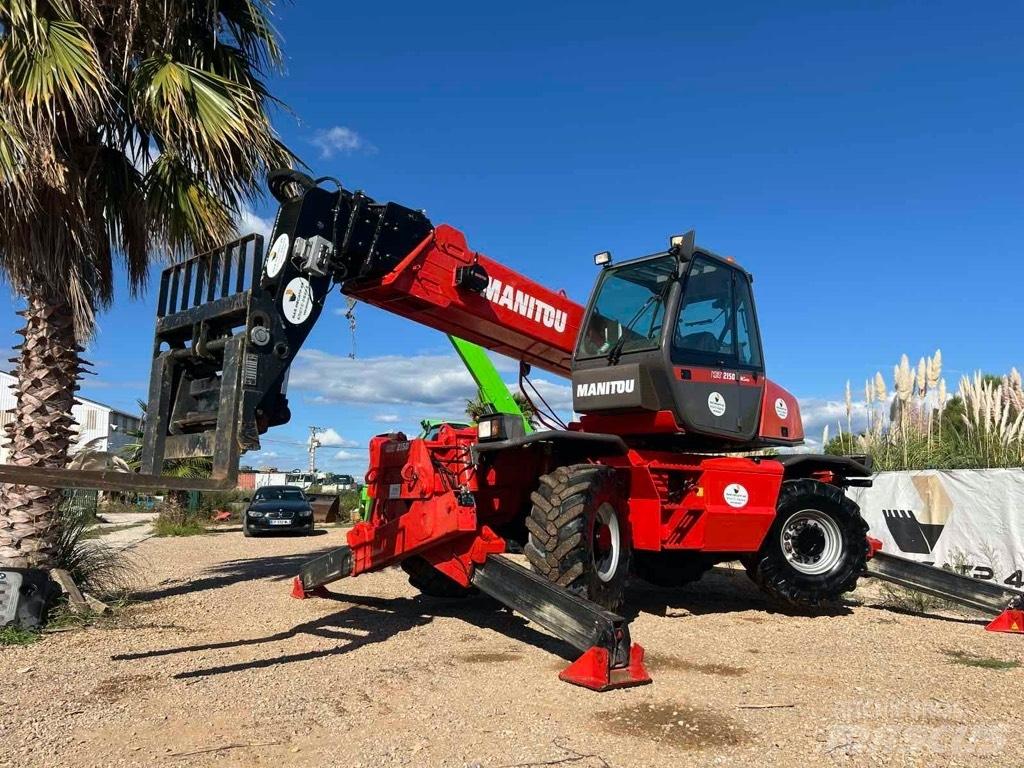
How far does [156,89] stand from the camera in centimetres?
774

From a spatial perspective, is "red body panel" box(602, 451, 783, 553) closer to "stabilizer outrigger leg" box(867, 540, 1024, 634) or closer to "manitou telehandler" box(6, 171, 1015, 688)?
"manitou telehandler" box(6, 171, 1015, 688)

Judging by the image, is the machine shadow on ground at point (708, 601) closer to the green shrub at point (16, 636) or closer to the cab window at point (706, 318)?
the cab window at point (706, 318)

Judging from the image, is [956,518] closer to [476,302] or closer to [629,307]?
[629,307]

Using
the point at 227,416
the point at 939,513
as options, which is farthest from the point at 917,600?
the point at 227,416

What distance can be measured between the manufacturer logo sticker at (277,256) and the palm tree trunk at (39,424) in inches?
131

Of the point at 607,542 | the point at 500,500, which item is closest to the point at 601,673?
the point at 607,542

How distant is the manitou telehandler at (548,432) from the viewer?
560 centimetres

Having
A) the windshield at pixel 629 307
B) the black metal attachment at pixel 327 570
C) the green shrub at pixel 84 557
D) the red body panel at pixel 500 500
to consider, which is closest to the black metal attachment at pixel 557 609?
the red body panel at pixel 500 500

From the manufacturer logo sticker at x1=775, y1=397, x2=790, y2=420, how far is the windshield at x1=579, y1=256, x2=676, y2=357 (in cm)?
203

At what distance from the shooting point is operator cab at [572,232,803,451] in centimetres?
750

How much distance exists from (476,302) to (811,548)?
14.7 feet

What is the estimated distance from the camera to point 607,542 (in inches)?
279

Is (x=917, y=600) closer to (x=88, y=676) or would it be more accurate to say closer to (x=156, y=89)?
(x=88, y=676)

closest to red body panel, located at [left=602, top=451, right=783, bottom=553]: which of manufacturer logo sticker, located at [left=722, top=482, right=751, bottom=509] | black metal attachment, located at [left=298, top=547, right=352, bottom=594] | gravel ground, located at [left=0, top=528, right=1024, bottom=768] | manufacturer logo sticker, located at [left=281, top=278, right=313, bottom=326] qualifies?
manufacturer logo sticker, located at [left=722, top=482, right=751, bottom=509]
